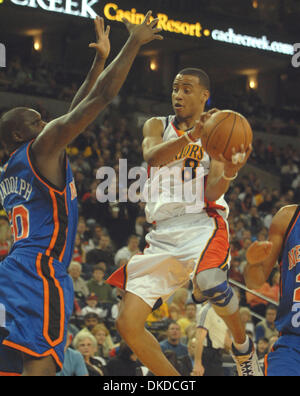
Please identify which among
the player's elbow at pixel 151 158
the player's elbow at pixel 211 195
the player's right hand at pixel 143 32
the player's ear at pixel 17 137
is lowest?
the player's elbow at pixel 211 195

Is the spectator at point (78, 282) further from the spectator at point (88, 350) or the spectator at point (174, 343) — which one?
the spectator at point (88, 350)

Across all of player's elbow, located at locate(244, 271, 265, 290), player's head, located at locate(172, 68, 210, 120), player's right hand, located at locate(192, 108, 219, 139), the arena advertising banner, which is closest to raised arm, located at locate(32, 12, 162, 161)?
player's right hand, located at locate(192, 108, 219, 139)

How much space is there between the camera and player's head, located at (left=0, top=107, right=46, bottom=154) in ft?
12.2

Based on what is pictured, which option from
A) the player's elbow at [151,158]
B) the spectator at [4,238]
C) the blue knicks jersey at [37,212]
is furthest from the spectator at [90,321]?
the blue knicks jersey at [37,212]

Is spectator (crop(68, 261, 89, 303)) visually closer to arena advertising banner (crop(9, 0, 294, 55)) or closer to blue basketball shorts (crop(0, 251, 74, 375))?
blue basketball shorts (crop(0, 251, 74, 375))

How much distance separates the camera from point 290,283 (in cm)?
376

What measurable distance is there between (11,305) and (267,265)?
4.86 feet

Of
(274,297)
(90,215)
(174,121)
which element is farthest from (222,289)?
(90,215)

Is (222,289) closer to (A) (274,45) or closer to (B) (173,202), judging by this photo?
(B) (173,202)

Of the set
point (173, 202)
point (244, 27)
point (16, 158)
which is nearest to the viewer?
point (16, 158)

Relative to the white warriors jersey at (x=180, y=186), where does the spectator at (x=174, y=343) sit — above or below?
below

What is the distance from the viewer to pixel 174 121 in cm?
478

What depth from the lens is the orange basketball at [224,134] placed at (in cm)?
404

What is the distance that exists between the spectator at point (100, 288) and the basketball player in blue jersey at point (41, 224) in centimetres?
539
